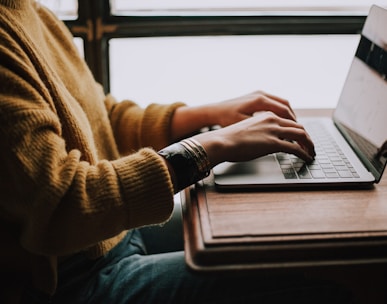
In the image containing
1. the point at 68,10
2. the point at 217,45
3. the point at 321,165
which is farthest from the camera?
the point at 217,45

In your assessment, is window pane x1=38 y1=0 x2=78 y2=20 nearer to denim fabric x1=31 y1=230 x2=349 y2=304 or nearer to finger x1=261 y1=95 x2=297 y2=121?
finger x1=261 y1=95 x2=297 y2=121

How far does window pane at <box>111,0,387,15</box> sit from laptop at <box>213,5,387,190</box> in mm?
465

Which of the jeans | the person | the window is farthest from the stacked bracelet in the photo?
the window

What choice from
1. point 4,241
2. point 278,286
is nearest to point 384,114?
point 278,286

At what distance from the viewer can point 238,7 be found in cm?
139

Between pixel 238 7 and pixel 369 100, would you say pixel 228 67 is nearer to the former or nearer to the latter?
pixel 238 7

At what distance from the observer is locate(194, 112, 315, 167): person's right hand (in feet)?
2.55

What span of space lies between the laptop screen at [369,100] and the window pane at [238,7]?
46 centimetres

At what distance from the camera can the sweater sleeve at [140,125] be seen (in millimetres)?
1041

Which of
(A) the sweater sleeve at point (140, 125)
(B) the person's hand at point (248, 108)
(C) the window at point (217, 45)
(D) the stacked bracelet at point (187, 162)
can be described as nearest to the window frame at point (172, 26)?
(C) the window at point (217, 45)

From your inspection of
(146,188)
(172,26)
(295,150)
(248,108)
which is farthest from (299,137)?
(172,26)

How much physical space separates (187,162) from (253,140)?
14 centimetres

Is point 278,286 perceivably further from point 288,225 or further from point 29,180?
point 29,180

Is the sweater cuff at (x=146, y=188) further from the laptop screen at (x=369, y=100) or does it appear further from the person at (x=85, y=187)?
the laptop screen at (x=369, y=100)
